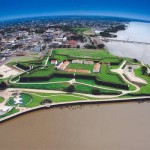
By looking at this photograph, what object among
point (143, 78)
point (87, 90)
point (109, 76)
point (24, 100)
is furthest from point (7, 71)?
point (143, 78)

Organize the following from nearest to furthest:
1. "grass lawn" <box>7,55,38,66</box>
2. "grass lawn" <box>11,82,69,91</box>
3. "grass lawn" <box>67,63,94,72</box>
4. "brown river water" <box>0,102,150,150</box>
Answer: "brown river water" <box>0,102,150,150</box> < "grass lawn" <box>11,82,69,91</box> < "grass lawn" <box>67,63,94,72</box> < "grass lawn" <box>7,55,38,66</box>

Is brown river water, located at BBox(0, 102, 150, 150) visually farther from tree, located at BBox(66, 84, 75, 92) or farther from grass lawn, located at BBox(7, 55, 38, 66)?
grass lawn, located at BBox(7, 55, 38, 66)

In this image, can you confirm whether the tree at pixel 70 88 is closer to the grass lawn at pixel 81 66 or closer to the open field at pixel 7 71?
the grass lawn at pixel 81 66

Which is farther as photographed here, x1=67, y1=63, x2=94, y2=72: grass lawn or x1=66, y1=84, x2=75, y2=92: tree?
x1=67, y1=63, x2=94, y2=72: grass lawn

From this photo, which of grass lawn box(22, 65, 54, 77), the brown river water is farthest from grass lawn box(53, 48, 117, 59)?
the brown river water

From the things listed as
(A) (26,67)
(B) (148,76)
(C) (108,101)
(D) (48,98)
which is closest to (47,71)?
(A) (26,67)

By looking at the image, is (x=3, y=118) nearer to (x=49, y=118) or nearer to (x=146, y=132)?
(x=49, y=118)

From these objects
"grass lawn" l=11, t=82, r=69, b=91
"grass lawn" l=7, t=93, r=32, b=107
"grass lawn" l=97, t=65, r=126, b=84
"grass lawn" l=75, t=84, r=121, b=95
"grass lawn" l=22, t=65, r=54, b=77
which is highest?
"grass lawn" l=22, t=65, r=54, b=77

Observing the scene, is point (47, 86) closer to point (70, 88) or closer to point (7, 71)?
point (70, 88)
